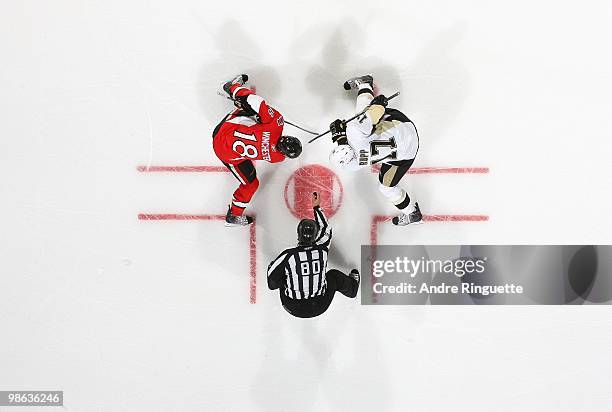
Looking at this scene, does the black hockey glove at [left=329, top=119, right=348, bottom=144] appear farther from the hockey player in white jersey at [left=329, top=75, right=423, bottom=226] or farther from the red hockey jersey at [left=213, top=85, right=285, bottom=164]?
the red hockey jersey at [left=213, top=85, right=285, bottom=164]

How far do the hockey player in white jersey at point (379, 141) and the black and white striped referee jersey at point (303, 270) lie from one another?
2.64 ft

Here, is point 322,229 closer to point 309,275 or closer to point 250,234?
point 309,275

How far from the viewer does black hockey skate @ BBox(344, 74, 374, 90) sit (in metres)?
5.28

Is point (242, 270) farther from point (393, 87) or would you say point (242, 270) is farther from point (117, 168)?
point (393, 87)

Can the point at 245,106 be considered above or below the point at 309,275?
above

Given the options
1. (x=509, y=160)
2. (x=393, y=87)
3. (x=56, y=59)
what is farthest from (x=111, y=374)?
(x=509, y=160)

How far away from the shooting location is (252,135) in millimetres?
4820

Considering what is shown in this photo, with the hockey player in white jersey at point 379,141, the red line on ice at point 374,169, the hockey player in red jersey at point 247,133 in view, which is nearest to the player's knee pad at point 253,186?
the hockey player in red jersey at point 247,133

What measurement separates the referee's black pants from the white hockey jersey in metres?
1.22

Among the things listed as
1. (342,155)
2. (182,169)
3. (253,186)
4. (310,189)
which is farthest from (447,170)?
(182,169)

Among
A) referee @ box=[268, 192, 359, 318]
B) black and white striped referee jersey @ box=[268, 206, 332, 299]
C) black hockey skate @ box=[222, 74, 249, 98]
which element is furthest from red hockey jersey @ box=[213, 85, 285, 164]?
black and white striped referee jersey @ box=[268, 206, 332, 299]

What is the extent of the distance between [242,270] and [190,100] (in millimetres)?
1906

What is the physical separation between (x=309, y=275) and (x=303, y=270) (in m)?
0.08

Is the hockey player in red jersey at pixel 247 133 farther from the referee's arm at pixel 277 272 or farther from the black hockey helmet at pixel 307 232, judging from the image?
the referee's arm at pixel 277 272
